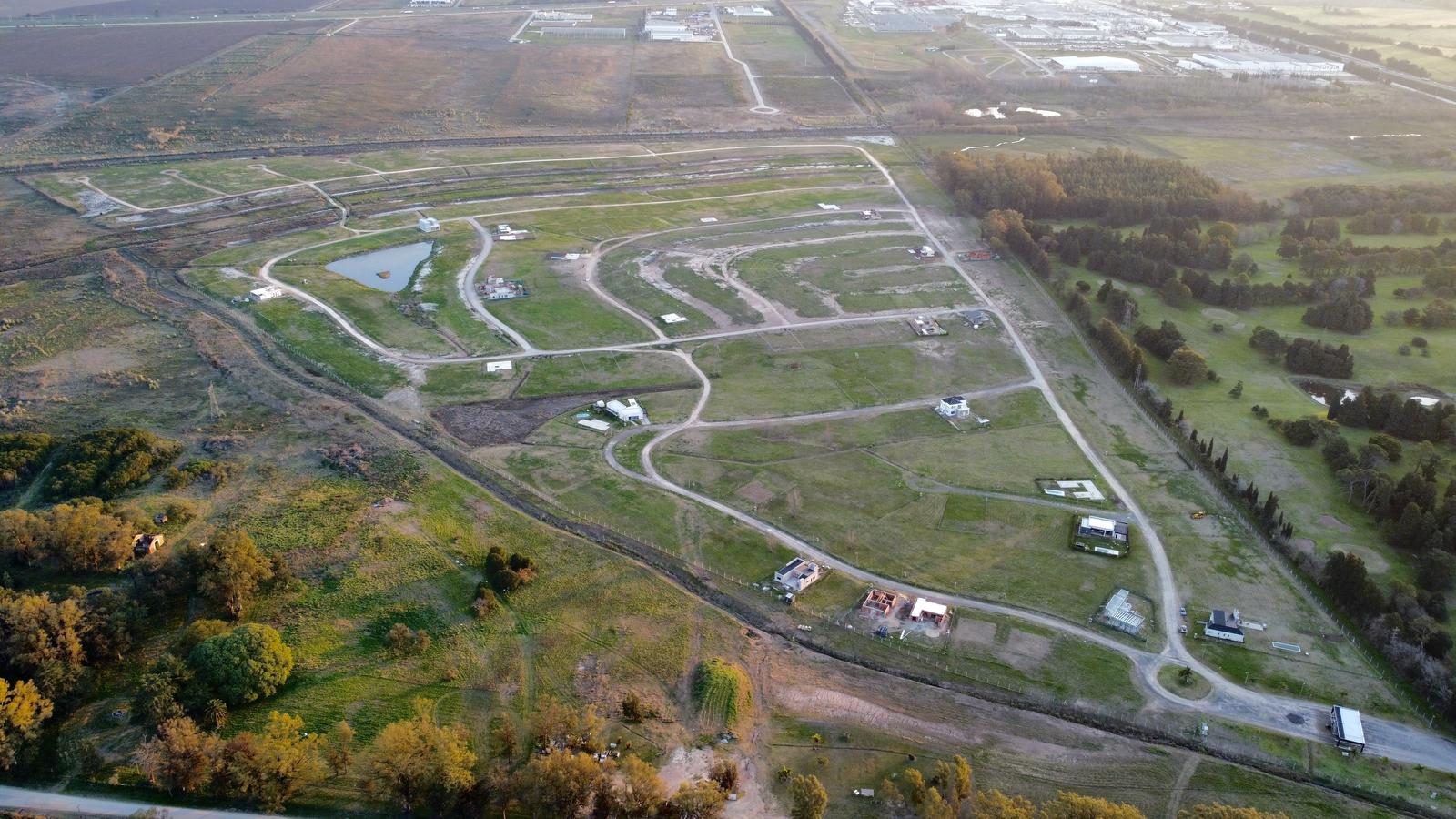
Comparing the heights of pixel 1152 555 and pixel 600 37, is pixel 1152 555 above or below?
below

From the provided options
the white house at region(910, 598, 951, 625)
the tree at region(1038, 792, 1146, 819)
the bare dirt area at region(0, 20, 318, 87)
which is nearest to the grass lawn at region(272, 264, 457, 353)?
the white house at region(910, 598, 951, 625)

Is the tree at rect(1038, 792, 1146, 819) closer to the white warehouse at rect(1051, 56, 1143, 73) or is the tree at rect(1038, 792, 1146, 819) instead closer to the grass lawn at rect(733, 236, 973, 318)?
the grass lawn at rect(733, 236, 973, 318)

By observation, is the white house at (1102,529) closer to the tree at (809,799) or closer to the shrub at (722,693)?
the shrub at (722,693)

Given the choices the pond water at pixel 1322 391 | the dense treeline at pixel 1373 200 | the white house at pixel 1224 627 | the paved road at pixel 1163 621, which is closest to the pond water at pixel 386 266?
the paved road at pixel 1163 621

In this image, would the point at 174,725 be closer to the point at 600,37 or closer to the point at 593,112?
the point at 593,112

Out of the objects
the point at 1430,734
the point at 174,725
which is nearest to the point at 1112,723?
the point at 1430,734

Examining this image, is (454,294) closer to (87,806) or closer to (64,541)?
Answer: (64,541)

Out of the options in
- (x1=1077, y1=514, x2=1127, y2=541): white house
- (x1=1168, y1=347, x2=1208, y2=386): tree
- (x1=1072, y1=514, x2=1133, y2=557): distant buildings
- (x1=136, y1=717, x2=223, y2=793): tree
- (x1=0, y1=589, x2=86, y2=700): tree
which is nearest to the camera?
(x1=136, y1=717, x2=223, y2=793): tree
